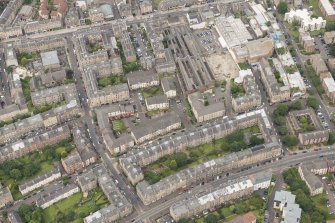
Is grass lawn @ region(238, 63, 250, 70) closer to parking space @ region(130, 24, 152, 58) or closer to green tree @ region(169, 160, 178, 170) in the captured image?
parking space @ region(130, 24, 152, 58)

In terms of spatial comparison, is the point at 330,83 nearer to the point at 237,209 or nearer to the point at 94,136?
the point at 237,209

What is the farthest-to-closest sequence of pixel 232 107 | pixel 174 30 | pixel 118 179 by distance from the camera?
pixel 174 30 < pixel 232 107 < pixel 118 179

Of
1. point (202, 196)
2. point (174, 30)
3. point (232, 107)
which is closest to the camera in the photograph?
point (202, 196)

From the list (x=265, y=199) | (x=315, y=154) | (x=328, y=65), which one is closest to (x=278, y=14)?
(x=328, y=65)

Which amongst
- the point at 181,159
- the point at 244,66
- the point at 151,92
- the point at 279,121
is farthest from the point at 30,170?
the point at 244,66

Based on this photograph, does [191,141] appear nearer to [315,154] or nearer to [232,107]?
[232,107]
